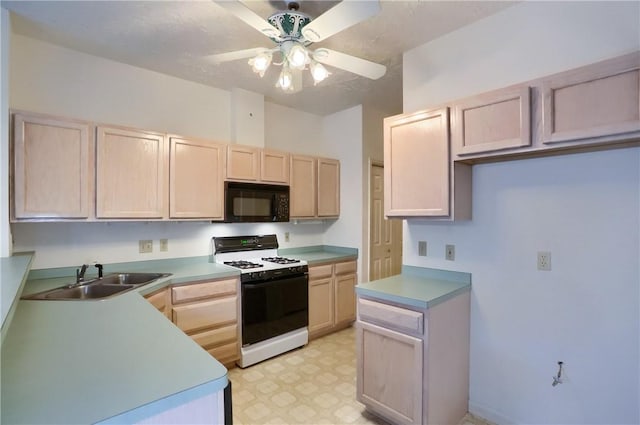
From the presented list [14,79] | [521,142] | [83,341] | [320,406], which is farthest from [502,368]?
[14,79]

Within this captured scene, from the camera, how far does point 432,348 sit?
1875 mm

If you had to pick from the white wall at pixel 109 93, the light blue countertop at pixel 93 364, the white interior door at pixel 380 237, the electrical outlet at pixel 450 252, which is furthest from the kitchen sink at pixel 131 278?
the white interior door at pixel 380 237

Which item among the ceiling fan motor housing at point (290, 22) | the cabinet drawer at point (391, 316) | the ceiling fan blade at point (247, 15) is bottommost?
the cabinet drawer at point (391, 316)

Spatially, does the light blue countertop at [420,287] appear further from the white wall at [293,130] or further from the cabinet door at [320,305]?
the white wall at [293,130]

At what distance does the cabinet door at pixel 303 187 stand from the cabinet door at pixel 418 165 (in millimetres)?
1450

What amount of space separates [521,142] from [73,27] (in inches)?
120

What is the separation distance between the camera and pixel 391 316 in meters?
2.00

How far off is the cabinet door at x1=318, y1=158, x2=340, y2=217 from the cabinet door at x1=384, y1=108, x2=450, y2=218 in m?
1.55

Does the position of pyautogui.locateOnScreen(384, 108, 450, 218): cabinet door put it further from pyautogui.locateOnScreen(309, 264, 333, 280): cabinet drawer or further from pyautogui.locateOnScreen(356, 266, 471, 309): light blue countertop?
pyautogui.locateOnScreen(309, 264, 333, 280): cabinet drawer

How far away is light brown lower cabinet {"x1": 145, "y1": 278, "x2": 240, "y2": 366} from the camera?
2494mm

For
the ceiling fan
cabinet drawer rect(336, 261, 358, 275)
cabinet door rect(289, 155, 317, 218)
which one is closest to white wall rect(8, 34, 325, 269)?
cabinet door rect(289, 155, 317, 218)

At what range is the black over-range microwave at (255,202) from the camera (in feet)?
10.1

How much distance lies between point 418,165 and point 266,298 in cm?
186

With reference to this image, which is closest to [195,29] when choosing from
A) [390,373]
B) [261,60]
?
[261,60]
